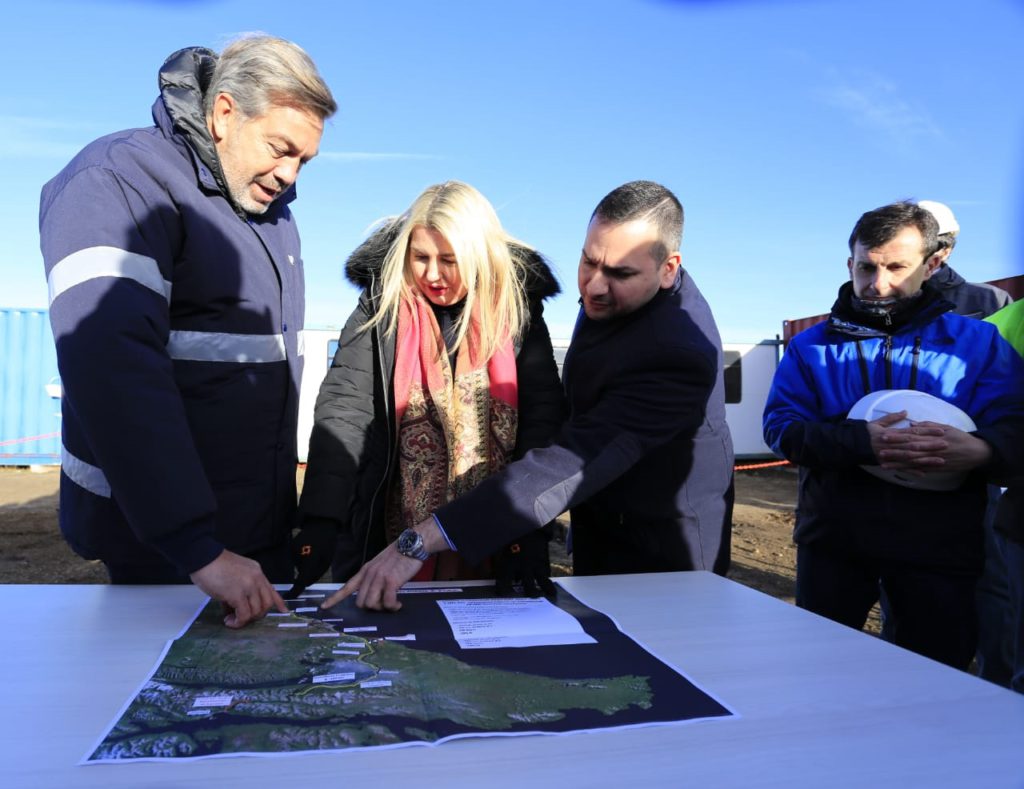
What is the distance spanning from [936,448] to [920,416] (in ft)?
0.35

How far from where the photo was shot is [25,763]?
0.84m

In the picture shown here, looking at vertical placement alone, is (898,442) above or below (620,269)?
below

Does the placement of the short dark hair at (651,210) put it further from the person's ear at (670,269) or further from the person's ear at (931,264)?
the person's ear at (931,264)

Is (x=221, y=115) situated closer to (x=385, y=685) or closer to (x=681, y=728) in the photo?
(x=385, y=685)

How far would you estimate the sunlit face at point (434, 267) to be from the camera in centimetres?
193

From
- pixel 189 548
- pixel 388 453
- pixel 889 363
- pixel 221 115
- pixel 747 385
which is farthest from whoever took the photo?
pixel 747 385

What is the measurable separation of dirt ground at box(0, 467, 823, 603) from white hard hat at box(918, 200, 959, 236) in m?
2.76

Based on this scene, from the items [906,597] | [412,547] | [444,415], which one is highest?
[444,415]

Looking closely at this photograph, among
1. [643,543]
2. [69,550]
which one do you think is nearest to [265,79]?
[643,543]

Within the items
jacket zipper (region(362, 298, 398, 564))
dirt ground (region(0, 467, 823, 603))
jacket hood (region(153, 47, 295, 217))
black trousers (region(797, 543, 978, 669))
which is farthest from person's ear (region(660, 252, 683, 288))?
dirt ground (region(0, 467, 823, 603))

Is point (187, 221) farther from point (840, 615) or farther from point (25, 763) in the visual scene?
point (840, 615)

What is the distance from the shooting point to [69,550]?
6.57 m

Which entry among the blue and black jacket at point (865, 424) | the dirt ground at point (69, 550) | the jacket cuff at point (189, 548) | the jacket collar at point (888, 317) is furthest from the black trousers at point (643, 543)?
the dirt ground at point (69, 550)

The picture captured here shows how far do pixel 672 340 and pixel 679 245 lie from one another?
1.17ft
